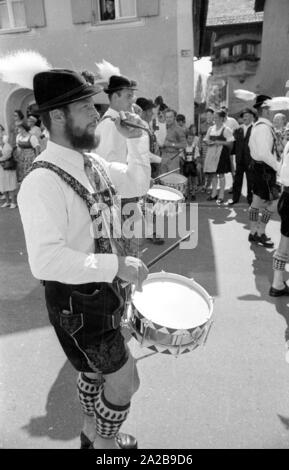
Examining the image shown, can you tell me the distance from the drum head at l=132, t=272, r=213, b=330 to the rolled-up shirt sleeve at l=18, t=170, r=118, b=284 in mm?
445

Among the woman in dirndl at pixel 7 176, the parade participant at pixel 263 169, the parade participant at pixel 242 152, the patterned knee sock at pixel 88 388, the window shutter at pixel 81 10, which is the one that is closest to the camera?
the patterned knee sock at pixel 88 388

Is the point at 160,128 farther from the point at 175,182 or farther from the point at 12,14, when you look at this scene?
the point at 12,14

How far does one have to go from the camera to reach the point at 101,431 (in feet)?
6.33

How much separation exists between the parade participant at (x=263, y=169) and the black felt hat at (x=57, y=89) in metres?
3.54

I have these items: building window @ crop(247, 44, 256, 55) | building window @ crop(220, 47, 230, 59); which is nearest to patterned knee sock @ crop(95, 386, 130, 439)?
building window @ crop(247, 44, 256, 55)

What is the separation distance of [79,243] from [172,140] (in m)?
6.71

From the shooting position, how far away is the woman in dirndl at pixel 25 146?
25.3 feet

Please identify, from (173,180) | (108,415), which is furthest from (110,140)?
(108,415)

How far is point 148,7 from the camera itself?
347 inches

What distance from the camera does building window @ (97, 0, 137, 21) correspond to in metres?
9.12

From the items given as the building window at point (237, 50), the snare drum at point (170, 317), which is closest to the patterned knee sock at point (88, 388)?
the snare drum at point (170, 317)

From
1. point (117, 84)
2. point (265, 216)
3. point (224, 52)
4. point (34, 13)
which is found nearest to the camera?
point (117, 84)

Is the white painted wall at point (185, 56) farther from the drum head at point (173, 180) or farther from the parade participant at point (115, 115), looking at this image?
the parade participant at point (115, 115)

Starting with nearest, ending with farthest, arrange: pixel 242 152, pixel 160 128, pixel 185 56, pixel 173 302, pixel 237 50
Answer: pixel 173 302
pixel 242 152
pixel 160 128
pixel 185 56
pixel 237 50
